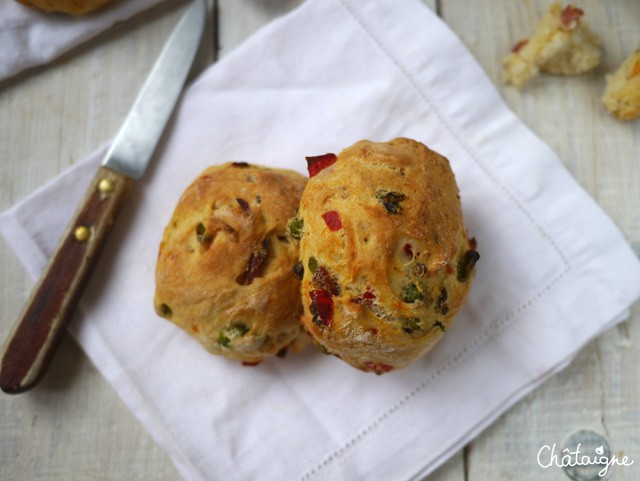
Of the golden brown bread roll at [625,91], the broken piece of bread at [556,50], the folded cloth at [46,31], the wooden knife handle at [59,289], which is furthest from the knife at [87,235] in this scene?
the golden brown bread roll at [625,91]

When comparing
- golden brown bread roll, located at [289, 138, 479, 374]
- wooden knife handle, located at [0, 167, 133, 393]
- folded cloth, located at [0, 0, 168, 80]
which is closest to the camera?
golden brown bread roll, located at [289, 138, 479, 374]

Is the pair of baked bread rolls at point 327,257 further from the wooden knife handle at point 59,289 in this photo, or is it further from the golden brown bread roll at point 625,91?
the golden brown bread roll at point 625,91

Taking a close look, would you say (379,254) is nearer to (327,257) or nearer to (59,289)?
(327,257)

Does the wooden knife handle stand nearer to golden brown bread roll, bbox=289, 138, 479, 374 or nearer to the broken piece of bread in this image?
golden brown bread roll, bbox=289, 138, 479, 374

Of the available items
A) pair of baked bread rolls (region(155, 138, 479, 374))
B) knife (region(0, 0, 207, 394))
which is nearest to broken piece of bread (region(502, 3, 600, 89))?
pair of baked bread rolls (region(155, 138, 479, 374))

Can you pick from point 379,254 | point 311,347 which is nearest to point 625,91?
point 379,254
